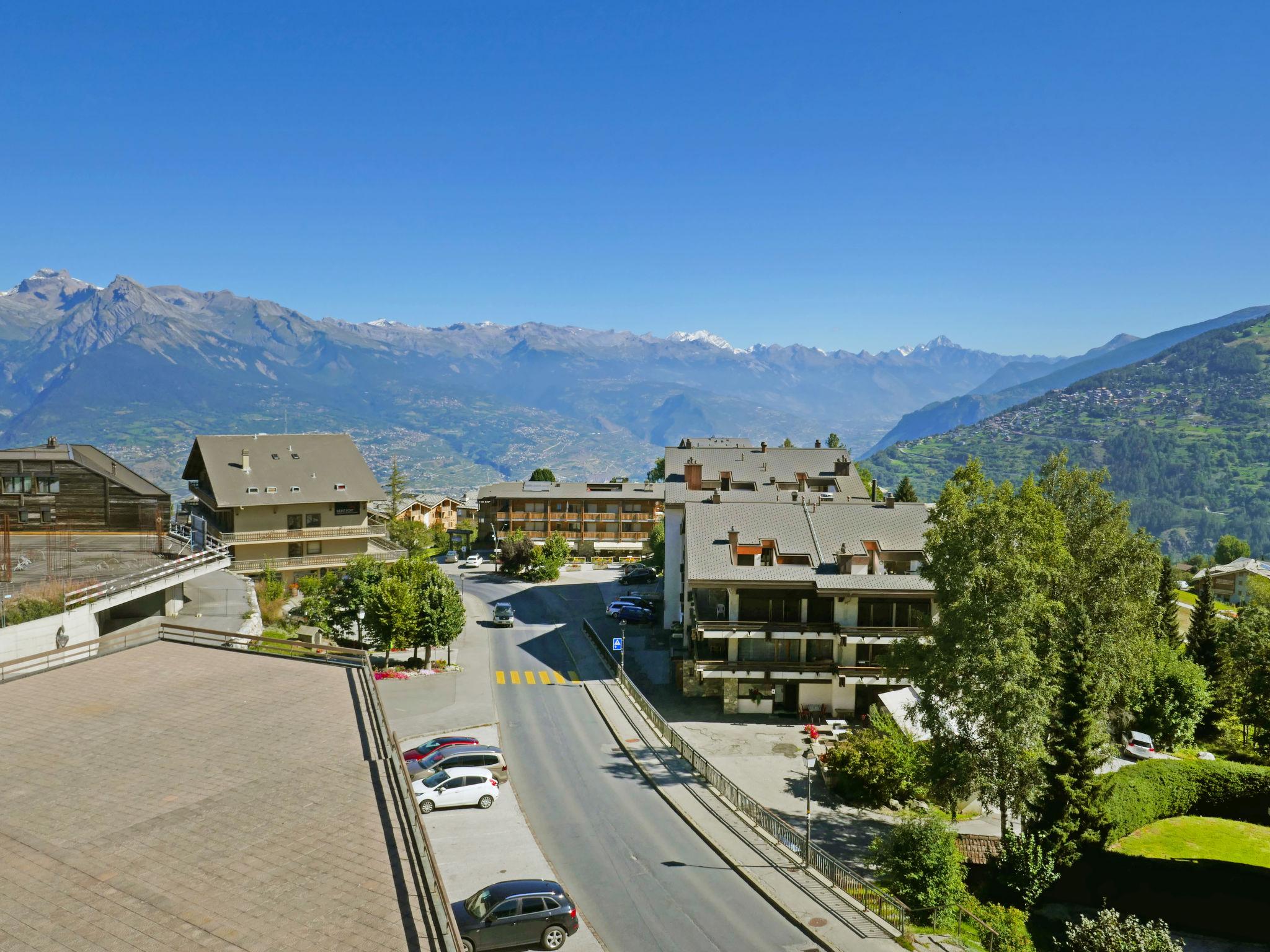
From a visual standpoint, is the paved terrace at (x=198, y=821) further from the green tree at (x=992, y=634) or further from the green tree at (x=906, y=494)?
the green tree at (x=906, y=494)

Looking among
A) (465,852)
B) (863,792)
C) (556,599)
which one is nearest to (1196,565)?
(556,599)

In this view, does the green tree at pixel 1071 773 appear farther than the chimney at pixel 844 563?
No

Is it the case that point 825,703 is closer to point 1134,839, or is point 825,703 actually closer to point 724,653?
point 724,653

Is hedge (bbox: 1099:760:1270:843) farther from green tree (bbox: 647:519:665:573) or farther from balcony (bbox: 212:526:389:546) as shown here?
balcony (bbox: 212:526:389:546)

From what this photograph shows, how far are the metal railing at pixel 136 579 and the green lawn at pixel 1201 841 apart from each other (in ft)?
152

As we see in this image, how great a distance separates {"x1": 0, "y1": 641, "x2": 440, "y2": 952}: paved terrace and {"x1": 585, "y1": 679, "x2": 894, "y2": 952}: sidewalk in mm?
13879

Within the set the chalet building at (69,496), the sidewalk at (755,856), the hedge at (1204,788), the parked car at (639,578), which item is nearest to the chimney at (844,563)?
the sidewalk at (755,856)

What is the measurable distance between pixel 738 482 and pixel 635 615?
17498mm

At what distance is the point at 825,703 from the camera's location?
4862cm

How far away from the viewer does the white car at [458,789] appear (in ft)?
106

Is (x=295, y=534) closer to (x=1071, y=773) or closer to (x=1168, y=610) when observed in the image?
(x=1071, y=773)

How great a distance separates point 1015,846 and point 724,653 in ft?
67.9

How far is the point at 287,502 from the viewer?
7062 centimetres

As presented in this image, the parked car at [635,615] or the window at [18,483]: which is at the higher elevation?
the window at [18,483]
